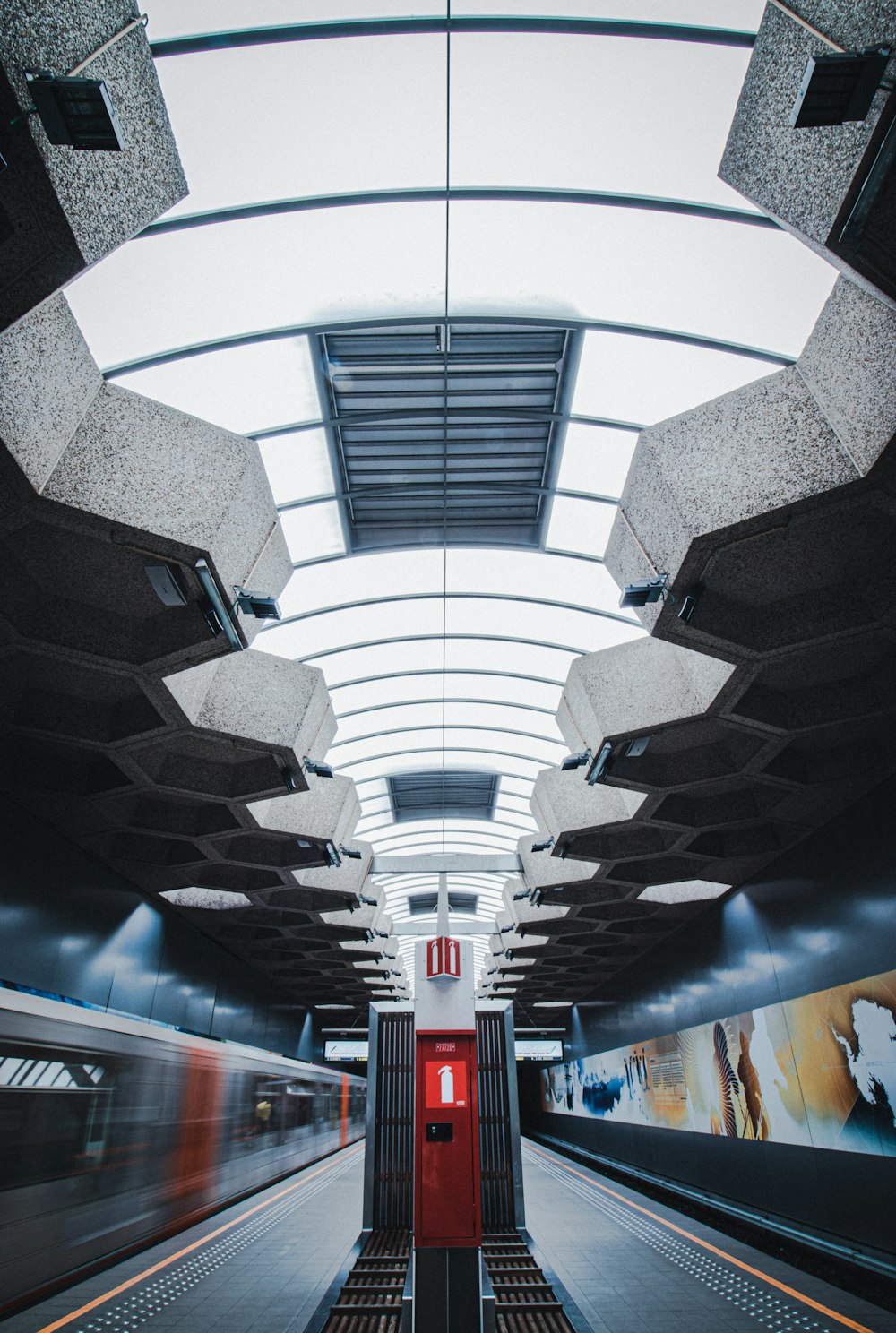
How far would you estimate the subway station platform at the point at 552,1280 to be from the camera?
7.80 m

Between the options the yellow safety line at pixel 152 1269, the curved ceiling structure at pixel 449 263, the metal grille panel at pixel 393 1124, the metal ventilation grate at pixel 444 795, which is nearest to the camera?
the curved ceiling structure at pixel 449 263

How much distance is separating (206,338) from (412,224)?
109 inches

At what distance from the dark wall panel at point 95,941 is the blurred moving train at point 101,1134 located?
1785 millimetres

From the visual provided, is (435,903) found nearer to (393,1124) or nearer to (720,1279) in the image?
(393,1124)

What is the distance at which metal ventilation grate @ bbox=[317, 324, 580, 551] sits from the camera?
871cm

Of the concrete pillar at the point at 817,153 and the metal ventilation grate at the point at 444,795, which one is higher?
the metal ventilation grate at the point at 444,795

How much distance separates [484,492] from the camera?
445 inches

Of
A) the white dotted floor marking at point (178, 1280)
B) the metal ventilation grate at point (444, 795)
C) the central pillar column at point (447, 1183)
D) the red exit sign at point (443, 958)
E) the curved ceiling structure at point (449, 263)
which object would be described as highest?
the metal ventilation grate at point (444, 795)

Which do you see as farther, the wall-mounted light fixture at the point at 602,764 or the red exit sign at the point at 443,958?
the red exit sign at the point at 443,958

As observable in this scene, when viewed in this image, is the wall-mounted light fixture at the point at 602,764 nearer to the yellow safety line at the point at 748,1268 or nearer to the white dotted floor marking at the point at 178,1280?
the yellow safety line at the point at 748,1268

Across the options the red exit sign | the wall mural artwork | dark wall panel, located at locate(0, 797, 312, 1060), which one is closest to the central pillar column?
the red exit sign

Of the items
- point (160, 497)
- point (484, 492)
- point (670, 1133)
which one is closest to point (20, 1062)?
point (160, 497)

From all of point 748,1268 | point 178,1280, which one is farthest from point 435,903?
point 178,1280

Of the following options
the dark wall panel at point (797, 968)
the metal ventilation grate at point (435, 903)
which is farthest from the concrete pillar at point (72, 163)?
the metal ventilation grate at point (435, 903)
